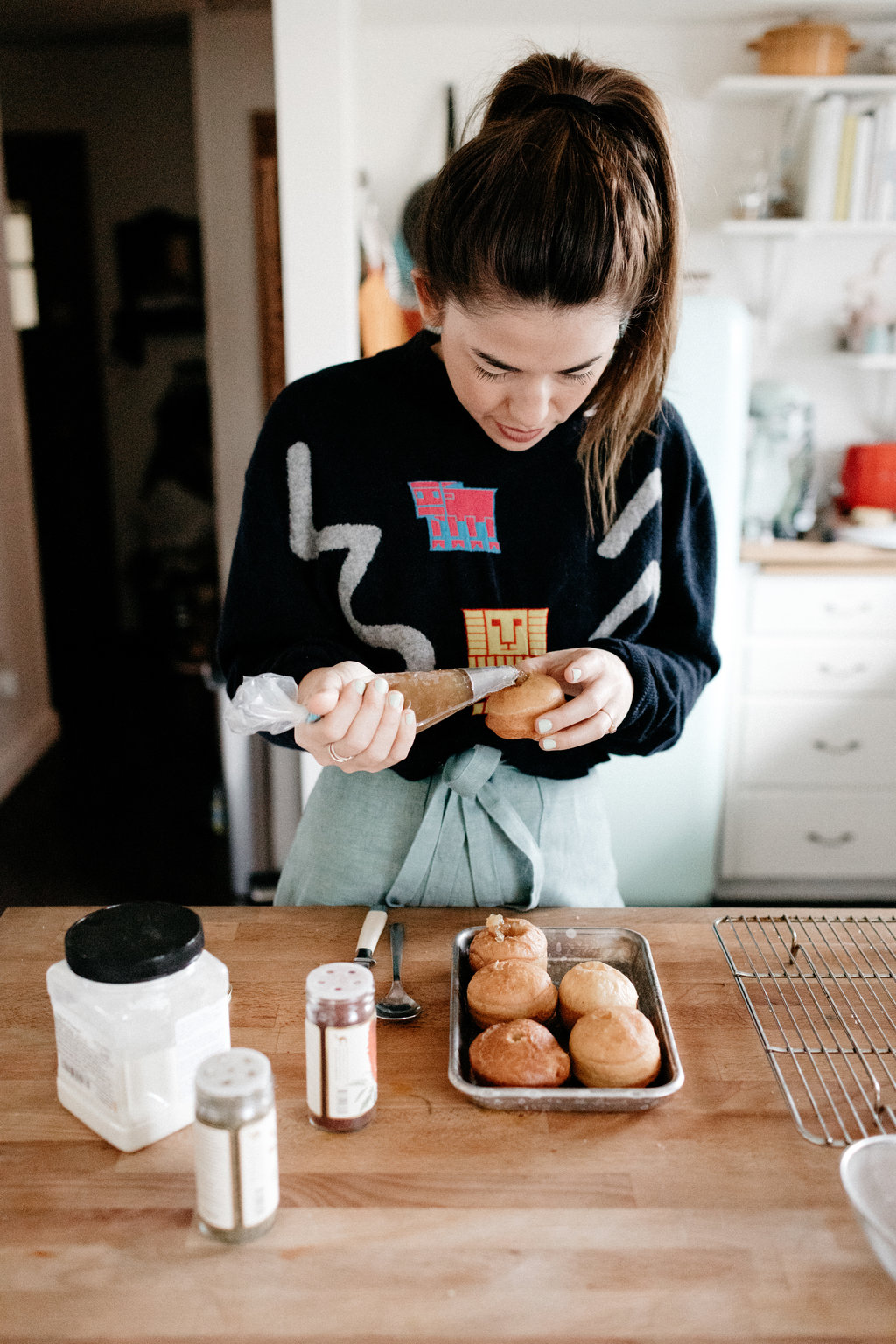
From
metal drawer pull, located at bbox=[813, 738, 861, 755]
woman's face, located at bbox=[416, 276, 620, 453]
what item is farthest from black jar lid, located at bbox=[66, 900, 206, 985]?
metal drawer pull, located at bbox=[813, 738, 861, 755]

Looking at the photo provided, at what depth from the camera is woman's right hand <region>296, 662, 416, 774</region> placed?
87cm

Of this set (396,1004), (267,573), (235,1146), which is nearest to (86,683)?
(267,573)

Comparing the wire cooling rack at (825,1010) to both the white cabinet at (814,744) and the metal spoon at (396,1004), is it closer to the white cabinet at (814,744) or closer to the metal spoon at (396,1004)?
the metal spoon at (396,1004)

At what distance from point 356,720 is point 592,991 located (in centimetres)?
31

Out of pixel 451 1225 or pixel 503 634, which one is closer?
pixel 451 1225

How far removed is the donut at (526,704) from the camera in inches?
38.8

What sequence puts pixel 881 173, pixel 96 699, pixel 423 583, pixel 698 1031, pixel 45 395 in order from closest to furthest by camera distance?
1. pixel 698 1031
2. pixel 423 583
3. pixel 881 173
4. pixel 96 699
5. pixel 45 395

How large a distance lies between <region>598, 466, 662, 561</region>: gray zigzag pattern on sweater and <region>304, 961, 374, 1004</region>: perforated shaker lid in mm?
574

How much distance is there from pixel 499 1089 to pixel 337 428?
27.3 inches

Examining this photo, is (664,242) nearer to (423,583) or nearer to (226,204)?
(423,583)

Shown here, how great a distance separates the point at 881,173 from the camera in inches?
106

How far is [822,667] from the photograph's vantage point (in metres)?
2.62

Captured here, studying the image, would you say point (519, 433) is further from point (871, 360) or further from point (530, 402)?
point (871, 360)

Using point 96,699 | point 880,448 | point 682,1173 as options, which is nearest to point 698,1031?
point 682,1173
